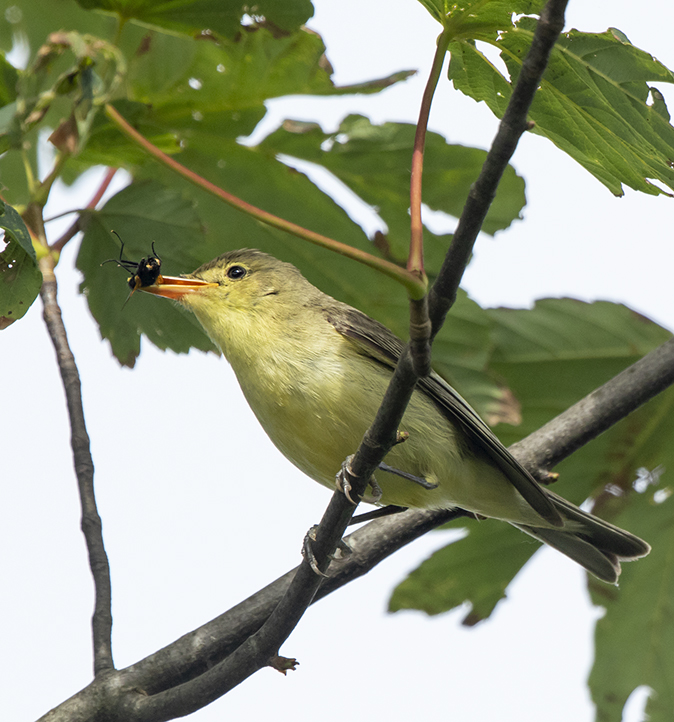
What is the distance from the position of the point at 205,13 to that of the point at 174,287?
1.18 metres

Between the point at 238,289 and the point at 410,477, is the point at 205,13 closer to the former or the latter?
the point at 238,289

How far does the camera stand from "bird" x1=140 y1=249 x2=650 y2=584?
344cm

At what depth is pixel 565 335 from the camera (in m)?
4.34

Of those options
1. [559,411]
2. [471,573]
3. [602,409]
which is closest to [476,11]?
[602,409]

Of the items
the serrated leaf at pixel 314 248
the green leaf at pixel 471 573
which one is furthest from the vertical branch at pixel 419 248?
→ the green leaf at pixel 471 573

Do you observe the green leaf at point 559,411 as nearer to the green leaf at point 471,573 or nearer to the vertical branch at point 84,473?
the green leaf at point 471,573

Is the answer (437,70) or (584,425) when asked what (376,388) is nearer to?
(584,425)

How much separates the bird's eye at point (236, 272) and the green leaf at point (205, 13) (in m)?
1.13

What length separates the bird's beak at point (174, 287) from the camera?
3.61 metres

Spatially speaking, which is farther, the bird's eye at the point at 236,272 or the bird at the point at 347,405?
the bird's eye at the point at 236,272

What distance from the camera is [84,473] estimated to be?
3.42m

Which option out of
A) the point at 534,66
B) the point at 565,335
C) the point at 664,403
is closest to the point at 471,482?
the point at 565,335

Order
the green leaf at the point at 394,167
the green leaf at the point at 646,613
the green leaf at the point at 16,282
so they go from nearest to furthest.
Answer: the green leaf at the point at 16,282 < the green leaf at the point at 394,167 < the green leaf at the point at 646,613

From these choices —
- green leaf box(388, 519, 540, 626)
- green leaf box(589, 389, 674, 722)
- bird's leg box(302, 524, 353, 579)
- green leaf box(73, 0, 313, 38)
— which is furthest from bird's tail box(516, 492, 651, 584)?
green leaf box(73, 0, 313, 38)
